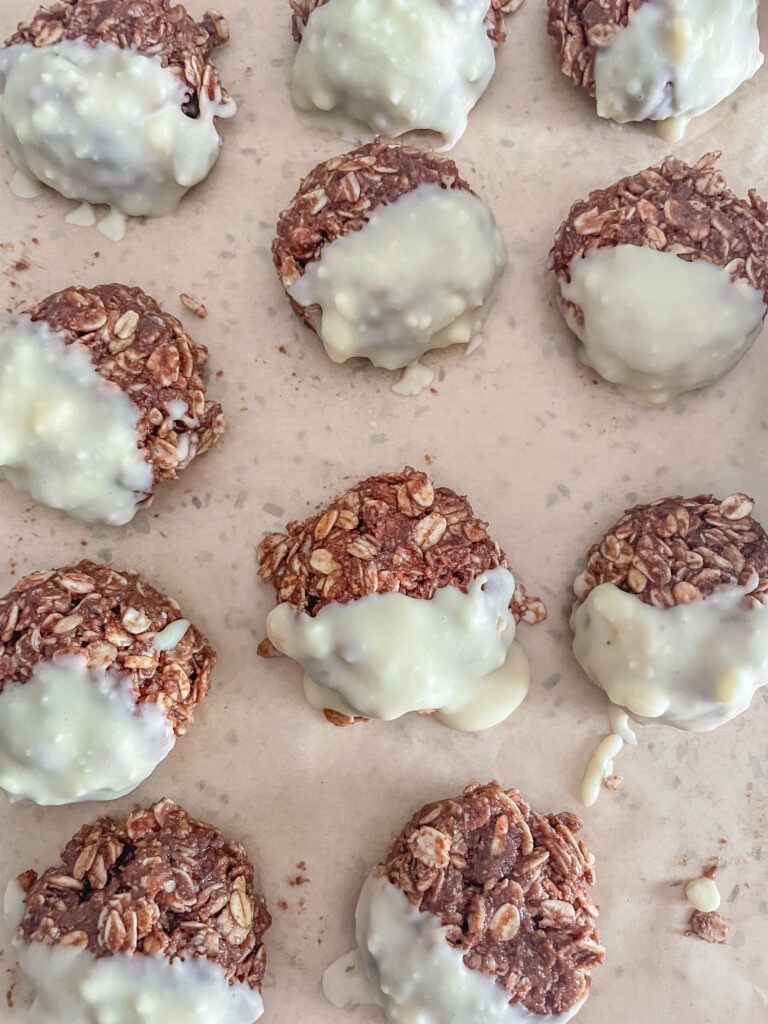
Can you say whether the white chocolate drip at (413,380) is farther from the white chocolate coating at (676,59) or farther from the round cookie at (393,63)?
the white chocolate coating at (676,59)

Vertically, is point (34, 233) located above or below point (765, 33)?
below

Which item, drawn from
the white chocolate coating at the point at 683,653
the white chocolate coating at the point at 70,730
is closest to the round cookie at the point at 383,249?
the white chocolate coating at the point at 683,653

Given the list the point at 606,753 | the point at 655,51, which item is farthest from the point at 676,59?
the point at 606,753

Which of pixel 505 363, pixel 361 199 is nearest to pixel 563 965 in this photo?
pixel 505 363

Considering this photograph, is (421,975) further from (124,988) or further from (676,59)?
(676,59)

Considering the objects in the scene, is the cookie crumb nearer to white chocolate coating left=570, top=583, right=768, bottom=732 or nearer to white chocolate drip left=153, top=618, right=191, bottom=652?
white chocolate drip left=153, top=618, right=191, bottom=652

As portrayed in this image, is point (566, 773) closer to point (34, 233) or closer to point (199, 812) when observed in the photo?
point (199, 812)
